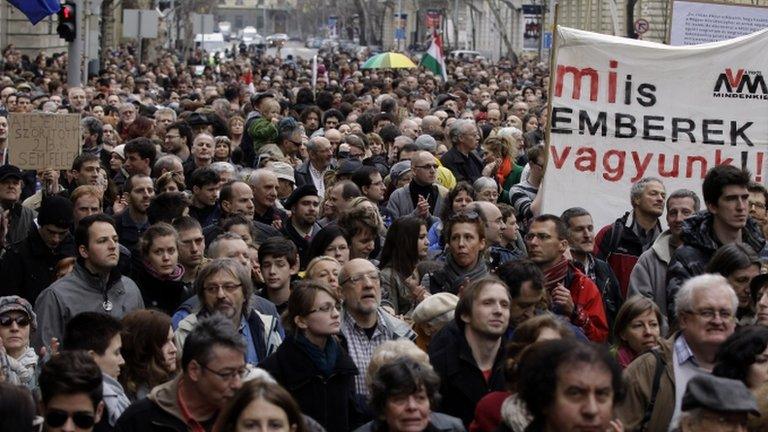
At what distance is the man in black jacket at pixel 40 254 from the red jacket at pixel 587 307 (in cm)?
319

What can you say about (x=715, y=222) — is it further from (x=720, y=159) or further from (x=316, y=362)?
(x=316, y=362)

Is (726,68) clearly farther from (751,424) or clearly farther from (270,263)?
(751,424)

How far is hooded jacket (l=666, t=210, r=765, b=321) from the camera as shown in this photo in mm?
9617

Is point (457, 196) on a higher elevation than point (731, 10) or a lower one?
lower

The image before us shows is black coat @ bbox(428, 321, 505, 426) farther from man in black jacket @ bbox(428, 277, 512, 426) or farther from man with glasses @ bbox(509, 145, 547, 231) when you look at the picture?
man with glasses @ bbox(509, 145, 547, 231)

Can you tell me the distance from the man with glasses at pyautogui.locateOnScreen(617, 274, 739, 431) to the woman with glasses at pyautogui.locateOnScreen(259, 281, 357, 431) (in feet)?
4.20

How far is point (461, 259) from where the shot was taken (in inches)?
400

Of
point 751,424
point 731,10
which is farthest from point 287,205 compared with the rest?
point 751,424

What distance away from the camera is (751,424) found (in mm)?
6586

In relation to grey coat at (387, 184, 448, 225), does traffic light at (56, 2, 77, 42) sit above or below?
above

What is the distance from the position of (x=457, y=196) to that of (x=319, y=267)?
360 cm

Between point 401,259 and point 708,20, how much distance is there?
510cm

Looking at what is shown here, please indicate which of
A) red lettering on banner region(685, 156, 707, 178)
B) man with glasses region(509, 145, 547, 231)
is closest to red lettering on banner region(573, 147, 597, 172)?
red lettering on banner region(685, 156, 707, 178)

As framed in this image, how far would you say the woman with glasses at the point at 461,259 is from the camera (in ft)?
33.0
